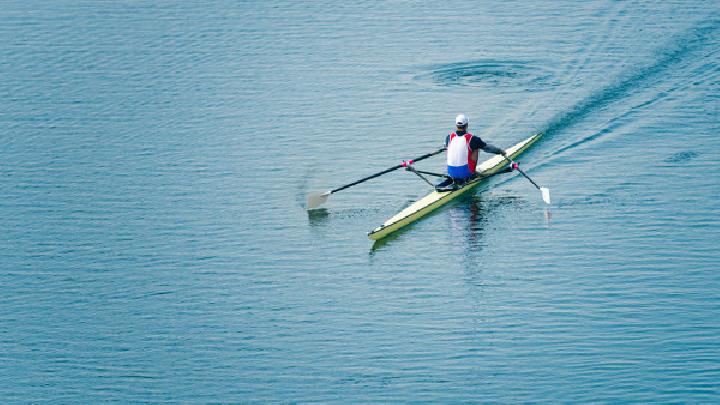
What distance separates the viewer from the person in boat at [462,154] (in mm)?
40938

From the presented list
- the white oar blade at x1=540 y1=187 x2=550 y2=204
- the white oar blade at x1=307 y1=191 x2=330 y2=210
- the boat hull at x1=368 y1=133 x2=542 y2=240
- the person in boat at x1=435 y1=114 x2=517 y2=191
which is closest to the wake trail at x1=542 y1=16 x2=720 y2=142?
the boat hull at x1=368 y1=133 x2=542 y2=240

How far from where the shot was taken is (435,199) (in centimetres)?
4066

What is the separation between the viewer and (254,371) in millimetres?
32875

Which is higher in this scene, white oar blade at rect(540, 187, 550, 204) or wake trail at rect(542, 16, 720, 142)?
wake trail at rect(542, 16, 720, 142)

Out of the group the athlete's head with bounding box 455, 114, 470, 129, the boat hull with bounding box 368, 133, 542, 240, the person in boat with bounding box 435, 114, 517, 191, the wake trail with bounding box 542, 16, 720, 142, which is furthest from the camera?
the wake trail with bounding box 542, 16, 720, 142

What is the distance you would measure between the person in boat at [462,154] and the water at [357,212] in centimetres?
113

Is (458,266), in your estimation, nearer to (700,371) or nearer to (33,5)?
(700,371)

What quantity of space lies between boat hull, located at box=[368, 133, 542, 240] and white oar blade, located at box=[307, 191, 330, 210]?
3.17 meters

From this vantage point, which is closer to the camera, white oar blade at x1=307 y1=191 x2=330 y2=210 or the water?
the water

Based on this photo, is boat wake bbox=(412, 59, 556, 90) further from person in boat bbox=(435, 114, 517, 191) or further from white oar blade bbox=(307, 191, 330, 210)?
white oar blade bbox=(307, 191, 330, 210)

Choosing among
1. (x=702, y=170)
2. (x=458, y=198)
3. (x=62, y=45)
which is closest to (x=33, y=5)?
(x=62, y=45)

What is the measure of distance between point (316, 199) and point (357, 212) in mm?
1518

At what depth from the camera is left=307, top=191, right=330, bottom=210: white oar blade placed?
137 feet

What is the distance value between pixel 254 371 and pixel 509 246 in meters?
10.2
